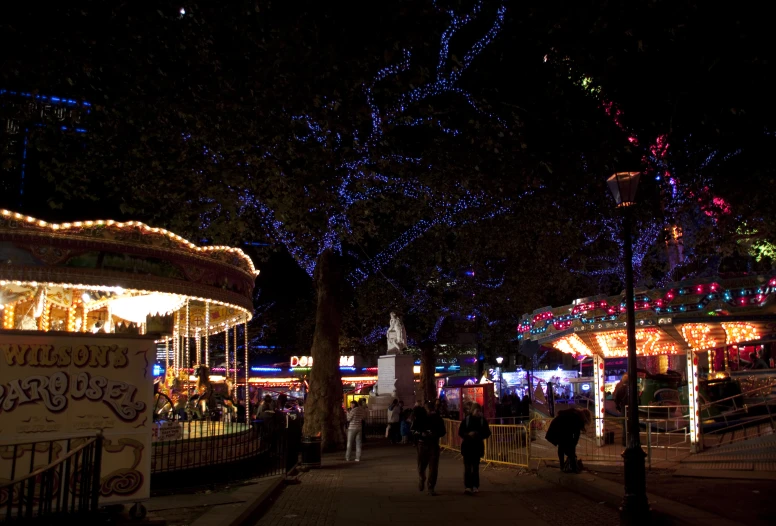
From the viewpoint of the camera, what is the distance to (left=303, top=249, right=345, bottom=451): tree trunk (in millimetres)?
22109

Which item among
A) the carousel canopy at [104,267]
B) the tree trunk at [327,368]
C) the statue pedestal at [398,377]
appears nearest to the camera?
the carousel canopy at [104,267]

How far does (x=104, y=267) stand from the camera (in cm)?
998

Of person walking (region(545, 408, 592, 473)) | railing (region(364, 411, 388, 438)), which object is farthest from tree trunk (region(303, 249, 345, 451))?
person walking (region(545, 408, 592, 473))

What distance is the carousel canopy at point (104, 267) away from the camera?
9422 millimetres

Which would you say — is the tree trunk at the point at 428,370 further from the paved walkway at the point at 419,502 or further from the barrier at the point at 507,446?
the paved walkway at the point at 419,502

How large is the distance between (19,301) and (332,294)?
436 inches

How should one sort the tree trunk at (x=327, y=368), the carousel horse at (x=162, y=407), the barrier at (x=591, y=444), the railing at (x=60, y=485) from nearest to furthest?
1. the railing at (x=60, y=485)
2. the carousel horse at (x=162, y=407)
3. the barrier at (x=591, y=444)
4. the tree trunk at (x=327, y=368)

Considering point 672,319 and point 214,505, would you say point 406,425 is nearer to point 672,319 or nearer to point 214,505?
point 672,319

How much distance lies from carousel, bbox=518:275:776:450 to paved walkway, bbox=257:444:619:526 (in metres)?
4.59

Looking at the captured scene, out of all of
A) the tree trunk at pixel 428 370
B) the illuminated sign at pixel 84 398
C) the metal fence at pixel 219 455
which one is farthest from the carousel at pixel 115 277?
the tree trunk at pixel 428 370

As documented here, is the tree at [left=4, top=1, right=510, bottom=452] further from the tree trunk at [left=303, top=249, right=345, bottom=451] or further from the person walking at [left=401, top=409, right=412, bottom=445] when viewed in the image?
the person walking at [left=401, top=409, right=412, bottom=445]

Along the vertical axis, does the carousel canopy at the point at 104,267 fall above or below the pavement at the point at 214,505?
above

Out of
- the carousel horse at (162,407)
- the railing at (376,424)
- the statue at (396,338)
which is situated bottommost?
the railing at (376,424)

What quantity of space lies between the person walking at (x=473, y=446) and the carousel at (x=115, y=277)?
4824 millimetres
